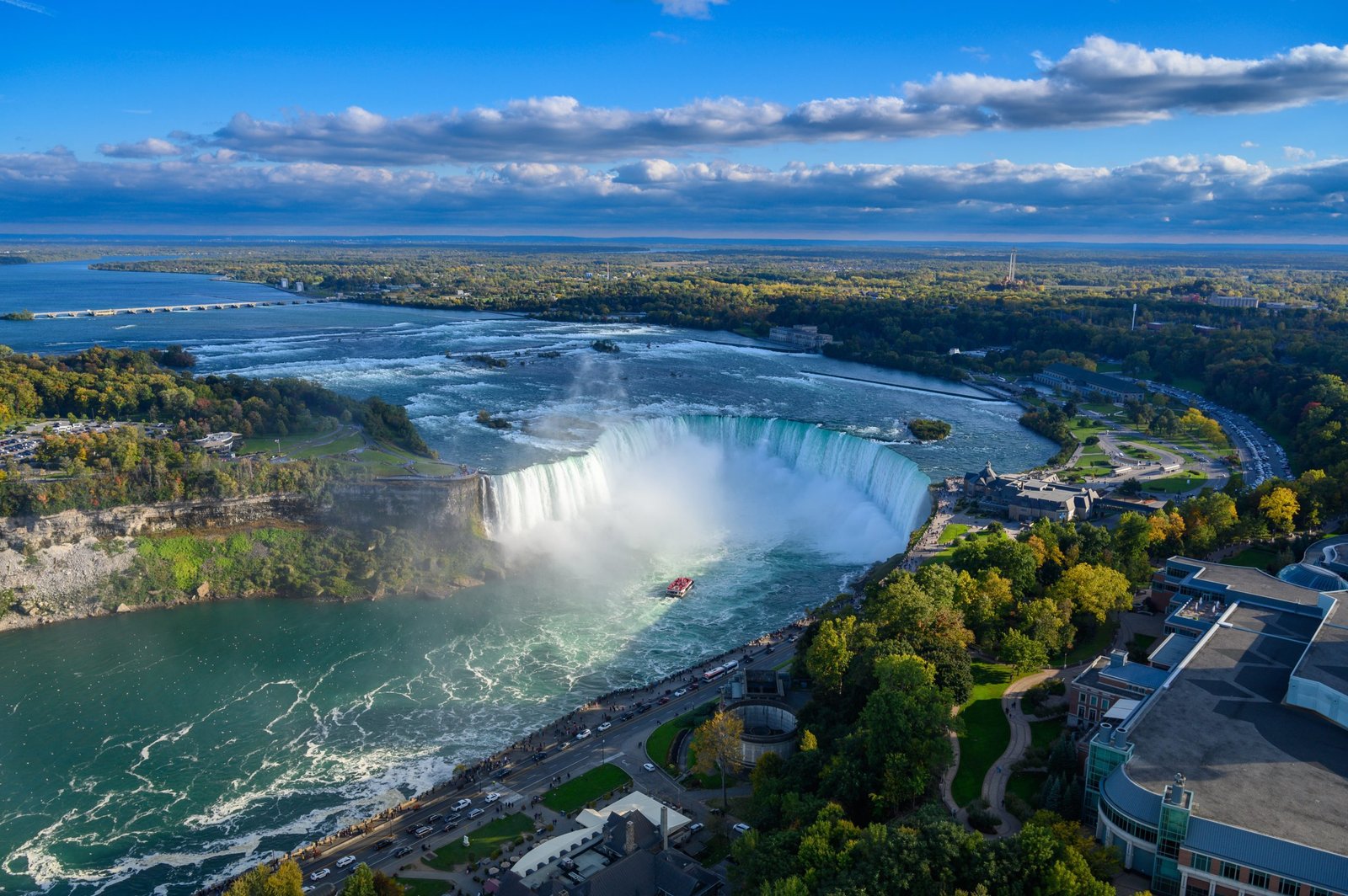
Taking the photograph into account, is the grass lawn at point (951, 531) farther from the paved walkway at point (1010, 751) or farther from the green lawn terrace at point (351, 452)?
the green lawn terrace at point (351, 452)

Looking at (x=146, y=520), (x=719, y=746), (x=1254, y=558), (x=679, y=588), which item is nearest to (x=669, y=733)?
(x=719, y=746)

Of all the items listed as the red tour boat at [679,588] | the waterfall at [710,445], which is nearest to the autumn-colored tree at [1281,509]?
the waterfall at [710,445]

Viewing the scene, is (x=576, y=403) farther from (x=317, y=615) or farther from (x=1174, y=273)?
(x=1174, y=273)

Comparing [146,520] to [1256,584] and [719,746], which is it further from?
[1256,584]

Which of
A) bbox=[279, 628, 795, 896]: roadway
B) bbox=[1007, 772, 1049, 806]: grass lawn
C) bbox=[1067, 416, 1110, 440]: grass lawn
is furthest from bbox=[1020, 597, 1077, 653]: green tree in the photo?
bbox=[1067, 416, 1110, 440]: grass lawn

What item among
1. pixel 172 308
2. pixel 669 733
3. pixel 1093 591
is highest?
pixel 172 308
